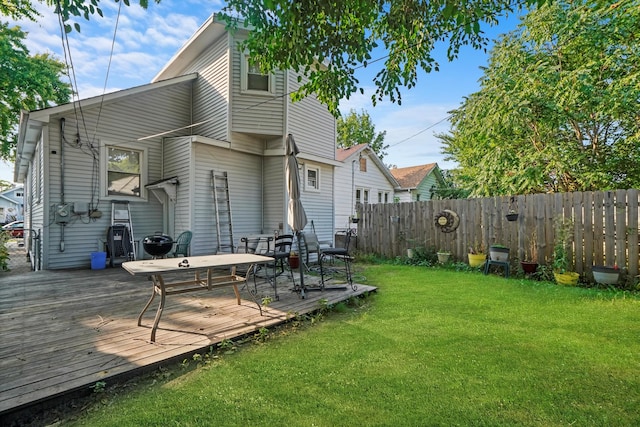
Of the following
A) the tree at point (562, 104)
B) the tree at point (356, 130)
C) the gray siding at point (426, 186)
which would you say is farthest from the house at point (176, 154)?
the tree at point (356, 130)

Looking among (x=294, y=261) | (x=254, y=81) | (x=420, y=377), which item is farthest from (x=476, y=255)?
(x=254, y=81)

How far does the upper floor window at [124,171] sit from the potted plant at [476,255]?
915 centimetres

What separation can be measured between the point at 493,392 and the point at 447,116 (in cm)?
1189

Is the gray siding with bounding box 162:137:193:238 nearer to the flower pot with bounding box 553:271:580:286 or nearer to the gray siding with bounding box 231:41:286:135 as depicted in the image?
the gray siding with bounding box 231:41:286:135

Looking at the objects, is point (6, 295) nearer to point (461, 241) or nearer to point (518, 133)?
point (461, 241)

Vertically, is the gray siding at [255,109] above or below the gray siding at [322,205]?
above

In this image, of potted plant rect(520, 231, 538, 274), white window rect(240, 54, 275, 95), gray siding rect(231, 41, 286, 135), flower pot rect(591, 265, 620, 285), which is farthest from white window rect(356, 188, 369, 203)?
flower pot rect(591, 265, 620, 285)

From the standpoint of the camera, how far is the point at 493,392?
228cm

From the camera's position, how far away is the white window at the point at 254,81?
8.30 m

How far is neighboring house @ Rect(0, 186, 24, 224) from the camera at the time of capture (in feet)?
128

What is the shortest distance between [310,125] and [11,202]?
52.0 m

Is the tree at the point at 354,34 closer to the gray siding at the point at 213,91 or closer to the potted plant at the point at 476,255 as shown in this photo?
the gray siding at the point at 213,91

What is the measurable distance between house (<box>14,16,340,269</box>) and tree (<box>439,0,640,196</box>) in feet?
20.5

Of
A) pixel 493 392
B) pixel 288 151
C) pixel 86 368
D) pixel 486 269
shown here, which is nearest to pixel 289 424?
pixel 493 392
